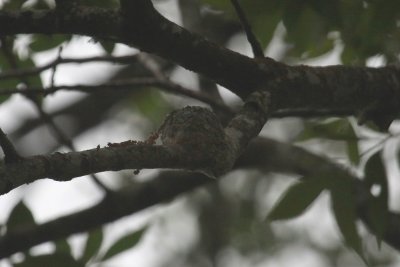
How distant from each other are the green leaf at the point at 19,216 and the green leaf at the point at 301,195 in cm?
79

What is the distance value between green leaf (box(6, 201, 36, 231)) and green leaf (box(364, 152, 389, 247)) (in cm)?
104

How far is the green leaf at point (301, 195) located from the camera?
229 cm

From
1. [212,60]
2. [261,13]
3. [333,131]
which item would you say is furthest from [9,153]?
[333,131]

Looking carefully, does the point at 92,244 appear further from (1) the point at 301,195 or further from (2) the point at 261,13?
(2) the point at 261,13

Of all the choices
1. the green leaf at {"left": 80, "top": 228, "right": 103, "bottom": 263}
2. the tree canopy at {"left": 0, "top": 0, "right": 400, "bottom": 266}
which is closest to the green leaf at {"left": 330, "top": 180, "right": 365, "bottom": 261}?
the tree canopy at {"left": 0, "top": 0, "right": 400, "bottom": 266}

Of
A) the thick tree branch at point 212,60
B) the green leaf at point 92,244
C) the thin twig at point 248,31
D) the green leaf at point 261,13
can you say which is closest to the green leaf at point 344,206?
the thick tree branch at point 212,60

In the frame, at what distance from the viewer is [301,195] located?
230cm

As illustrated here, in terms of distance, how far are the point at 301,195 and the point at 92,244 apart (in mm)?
732

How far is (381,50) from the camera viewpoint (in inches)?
94.7

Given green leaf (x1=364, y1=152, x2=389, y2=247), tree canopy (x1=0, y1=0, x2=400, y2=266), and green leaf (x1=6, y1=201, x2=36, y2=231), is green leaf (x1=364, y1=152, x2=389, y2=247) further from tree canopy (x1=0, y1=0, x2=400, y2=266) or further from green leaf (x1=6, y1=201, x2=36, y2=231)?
green leaf (x1=6, y1=201, x2=36, y2=231)

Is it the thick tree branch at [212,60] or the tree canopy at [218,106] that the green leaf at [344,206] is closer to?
the tree canopy at [218,106]

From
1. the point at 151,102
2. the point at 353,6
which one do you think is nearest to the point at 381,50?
the point at 353,6

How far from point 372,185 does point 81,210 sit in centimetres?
107

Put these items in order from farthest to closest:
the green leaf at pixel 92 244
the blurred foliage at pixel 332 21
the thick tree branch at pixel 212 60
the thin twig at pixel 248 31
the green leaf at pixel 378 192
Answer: the green leaf at pixel 92 244 < the green leaf at pixel 378 192 < the blurred foliage at pixel 332 21 < the thin twig at pixel 248 31 < the thick tree branch at pixel 212 60
